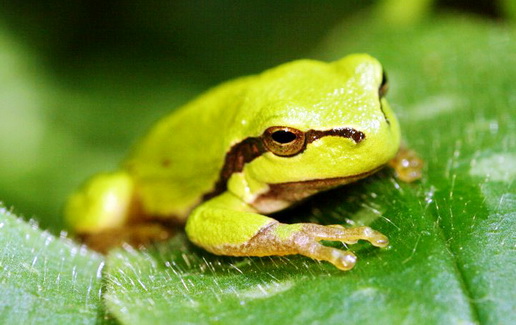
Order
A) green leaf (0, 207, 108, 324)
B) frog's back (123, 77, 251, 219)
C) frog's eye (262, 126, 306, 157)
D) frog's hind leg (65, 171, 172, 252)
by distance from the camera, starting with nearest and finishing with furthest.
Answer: green leaf (0, 207, 108, 324) < frog's eye (262, 126, 306, 157) < frog's back (123, 77, 251, 219) < frog's hind leg (65, 171, 172, 252)

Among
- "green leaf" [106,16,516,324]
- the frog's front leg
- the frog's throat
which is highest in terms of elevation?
the frog's throat

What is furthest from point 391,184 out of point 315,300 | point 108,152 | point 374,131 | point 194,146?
point 108,152

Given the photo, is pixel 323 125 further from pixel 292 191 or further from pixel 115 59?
pixel 115 59

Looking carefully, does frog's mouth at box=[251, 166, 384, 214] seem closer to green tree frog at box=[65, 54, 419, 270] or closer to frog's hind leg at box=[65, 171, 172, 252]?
green tree frog at box=[65, 54, 419, 270]

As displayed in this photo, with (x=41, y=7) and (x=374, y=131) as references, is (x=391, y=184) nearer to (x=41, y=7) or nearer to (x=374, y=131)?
(x=374, y=131)

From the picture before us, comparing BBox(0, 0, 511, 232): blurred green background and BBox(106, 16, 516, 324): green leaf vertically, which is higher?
BBox(0, 0, 511, 232): blurred green background

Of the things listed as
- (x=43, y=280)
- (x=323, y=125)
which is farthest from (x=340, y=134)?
(x=43, y=280)

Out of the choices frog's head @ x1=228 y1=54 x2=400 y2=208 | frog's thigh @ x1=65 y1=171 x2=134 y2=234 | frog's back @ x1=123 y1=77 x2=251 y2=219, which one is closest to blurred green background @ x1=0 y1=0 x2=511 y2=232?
frog's thigh @ x1=65 y1=171 x2=134 y2=234
